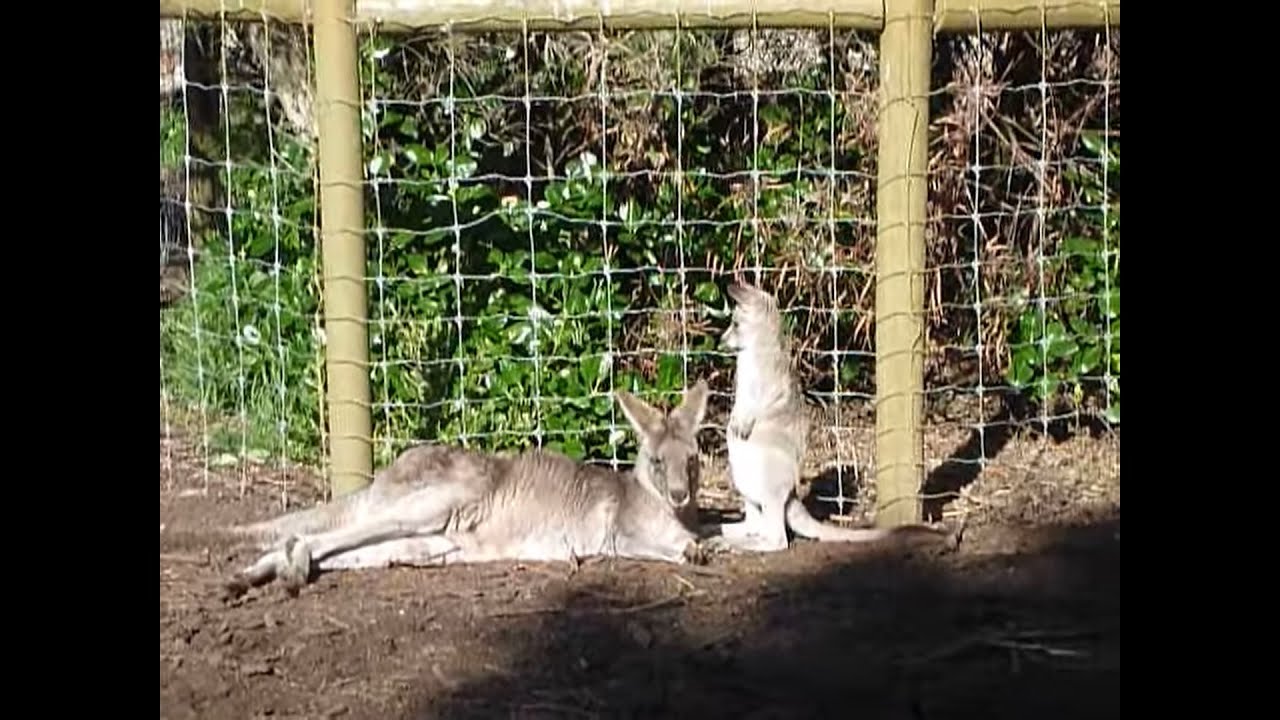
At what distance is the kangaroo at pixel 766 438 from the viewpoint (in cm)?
607

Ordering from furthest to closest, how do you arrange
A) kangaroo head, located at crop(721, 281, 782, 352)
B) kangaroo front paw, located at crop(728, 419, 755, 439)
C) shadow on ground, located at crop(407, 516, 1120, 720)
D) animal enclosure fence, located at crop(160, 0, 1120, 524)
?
1. animal enclosure fence, located at crop(160, 0, 1120, 524)
2. kangaroo head, located at crop(721, 281, 782, 352)
3. kangaroo front paw, located at crop(728, 419, 755, 439)
4. shadow on ground, located at crop(407, 516, 1120, 720)

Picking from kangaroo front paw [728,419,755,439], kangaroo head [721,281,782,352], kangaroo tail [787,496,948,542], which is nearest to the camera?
kangaroo tail [787,496,948,542]

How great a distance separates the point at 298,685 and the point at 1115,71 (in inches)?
169

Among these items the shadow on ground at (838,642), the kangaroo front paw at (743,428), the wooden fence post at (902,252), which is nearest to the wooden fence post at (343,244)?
the shadow on ground at (838,642)

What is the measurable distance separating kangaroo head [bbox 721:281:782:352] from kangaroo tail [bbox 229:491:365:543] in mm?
1471

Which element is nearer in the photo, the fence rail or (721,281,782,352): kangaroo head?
the fence rail

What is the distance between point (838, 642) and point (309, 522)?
1930 millimetres

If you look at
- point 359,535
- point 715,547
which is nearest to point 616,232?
point 715,547

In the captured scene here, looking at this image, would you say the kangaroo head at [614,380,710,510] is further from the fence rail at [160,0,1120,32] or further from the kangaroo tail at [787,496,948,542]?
the fence rail at [160,0,1120,32]

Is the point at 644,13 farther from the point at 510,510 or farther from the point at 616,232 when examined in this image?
the point at 510,510

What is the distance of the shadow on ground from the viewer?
453 cm

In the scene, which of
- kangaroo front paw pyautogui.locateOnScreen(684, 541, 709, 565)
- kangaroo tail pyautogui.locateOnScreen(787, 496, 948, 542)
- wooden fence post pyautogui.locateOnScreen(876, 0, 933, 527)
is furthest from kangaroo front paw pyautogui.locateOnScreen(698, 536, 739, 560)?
wooden fence post pyautogui.locateOnScreen(876, 0, 933, 527)

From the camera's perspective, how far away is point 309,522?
5.90 meters
